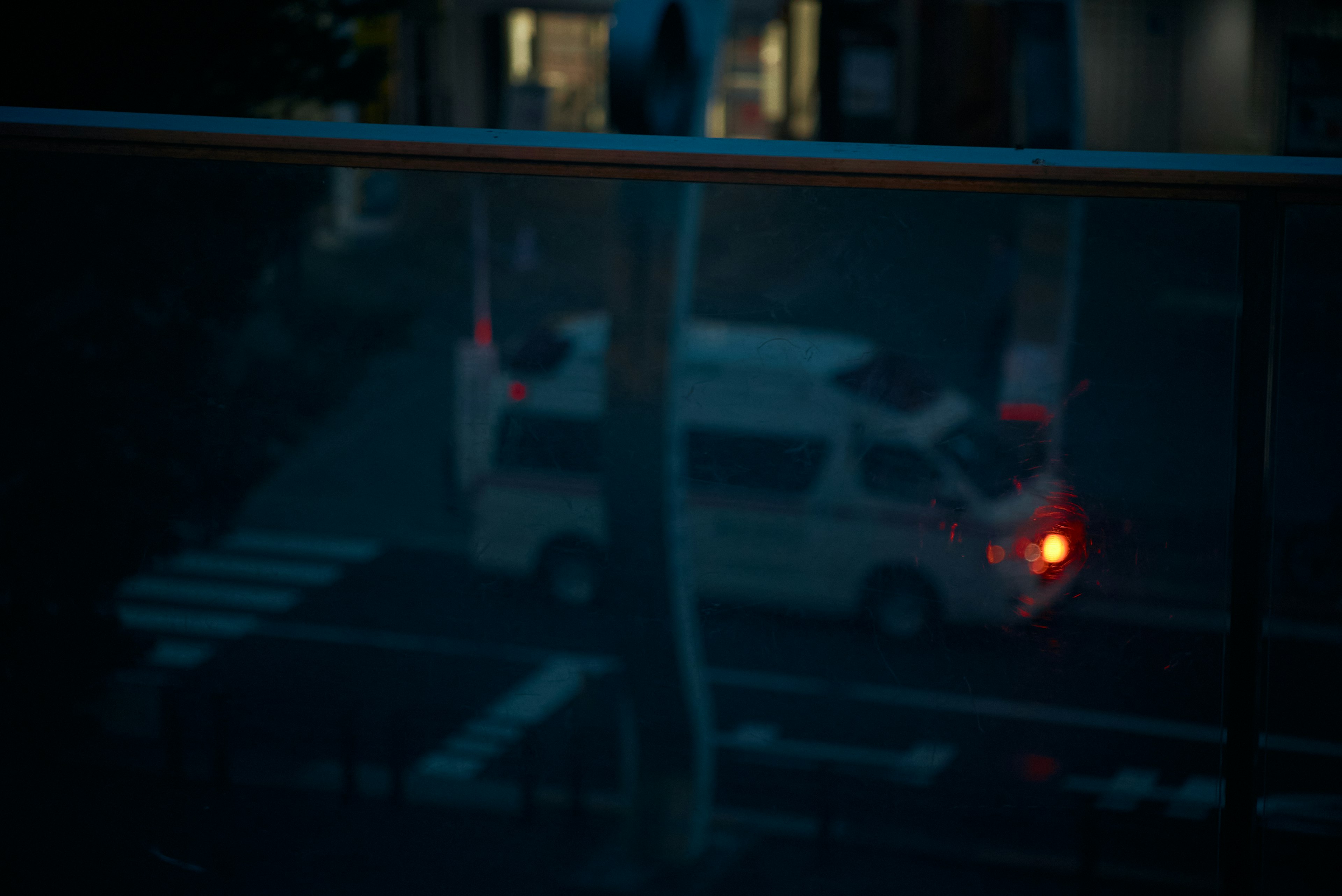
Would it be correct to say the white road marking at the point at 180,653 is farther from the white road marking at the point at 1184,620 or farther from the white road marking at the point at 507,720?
the white road marking at the point at 1184,620

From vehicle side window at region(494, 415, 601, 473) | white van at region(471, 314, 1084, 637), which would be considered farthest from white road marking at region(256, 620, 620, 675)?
vehicle side window at region(494, 415, 601, 473)

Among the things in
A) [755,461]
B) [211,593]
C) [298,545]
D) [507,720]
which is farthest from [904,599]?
[211,593]

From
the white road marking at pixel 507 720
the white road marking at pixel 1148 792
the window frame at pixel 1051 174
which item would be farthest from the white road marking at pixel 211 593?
the white road marking at pixel 1148 792

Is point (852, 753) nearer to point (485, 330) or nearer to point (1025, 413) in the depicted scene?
point (1025, 413)

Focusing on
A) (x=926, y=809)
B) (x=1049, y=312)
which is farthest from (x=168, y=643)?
(x=1049, y=312)

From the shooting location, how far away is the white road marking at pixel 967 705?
6.86 feet

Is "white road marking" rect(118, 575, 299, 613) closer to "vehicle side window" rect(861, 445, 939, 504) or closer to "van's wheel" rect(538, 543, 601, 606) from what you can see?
"van's wheel" rect(538, 543, 601, 606)

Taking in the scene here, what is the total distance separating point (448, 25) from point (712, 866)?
9.83 metres

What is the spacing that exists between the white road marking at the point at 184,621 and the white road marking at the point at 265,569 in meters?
0.09

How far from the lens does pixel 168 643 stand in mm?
2281

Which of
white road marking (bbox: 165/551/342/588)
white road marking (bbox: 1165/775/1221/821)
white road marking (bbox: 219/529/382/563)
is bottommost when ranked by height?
white road marking (bbox: 1165/775/1221/821)

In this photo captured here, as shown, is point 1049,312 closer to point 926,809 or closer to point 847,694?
point 847,694

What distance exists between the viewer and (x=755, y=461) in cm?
207

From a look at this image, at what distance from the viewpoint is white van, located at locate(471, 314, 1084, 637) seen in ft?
6.68
